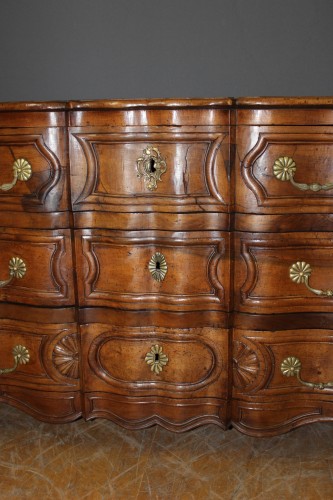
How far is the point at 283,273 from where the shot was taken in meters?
1.59

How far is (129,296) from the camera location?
1.64m

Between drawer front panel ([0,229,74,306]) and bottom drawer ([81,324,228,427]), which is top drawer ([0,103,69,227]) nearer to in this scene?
drawer front panel ([0,229,74,306])

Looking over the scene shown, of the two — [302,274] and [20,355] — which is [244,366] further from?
[20,355]

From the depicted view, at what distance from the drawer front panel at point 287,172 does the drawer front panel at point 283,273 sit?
0.10m

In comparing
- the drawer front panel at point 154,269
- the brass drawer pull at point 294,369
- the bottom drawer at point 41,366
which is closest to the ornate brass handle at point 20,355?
the bottom drawer at point 41,366

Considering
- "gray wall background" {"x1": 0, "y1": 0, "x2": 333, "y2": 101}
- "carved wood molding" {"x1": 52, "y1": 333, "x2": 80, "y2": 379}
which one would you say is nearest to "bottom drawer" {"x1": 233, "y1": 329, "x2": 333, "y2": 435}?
"carved wood molding" {"x1": 52, "y1": 333, "x2": 80, "y2": 379}

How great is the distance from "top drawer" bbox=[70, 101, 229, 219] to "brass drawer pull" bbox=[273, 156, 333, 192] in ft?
0.50

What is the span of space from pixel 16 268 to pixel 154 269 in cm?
48

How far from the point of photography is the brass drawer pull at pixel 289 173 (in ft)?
4.85

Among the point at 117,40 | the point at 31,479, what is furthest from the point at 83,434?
the point at 117,40

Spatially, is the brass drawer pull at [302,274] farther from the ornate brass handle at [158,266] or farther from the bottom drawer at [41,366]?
the bottom drawer at [41,366]

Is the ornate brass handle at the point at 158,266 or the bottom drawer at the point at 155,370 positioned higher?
the ornate brass handle at the point at 158,266

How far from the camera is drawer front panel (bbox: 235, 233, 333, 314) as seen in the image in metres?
1.56

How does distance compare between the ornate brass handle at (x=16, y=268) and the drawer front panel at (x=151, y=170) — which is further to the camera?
the ornate brass handle at (x=16, y=268)
